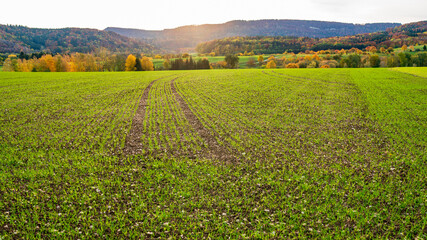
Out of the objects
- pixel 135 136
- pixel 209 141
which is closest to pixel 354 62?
pixel 209 141

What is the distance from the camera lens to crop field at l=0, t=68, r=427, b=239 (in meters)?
8.96

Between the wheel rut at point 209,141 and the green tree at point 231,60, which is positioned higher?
the green tree at point 231,60

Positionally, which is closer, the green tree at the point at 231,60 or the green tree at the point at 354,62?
the green tree at the point at 354,62

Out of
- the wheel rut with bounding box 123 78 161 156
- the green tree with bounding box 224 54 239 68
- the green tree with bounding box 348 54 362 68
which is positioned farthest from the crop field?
the green tree with bounding box 224 54 239 68

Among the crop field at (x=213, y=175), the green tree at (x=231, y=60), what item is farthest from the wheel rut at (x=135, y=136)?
the green tree at (x=231, y=60)

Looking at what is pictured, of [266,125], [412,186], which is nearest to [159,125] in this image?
[266,125]

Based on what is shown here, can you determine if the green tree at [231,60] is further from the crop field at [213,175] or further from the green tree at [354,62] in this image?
the crop field at [213,175]

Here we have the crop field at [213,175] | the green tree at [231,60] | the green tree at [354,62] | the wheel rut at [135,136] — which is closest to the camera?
the crop field at [213,175]

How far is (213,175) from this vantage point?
12.7 metres

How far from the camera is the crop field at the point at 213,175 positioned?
896cm

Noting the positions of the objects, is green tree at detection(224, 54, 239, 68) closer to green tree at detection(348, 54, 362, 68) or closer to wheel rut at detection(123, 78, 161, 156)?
green tree at detection(348, 54, 362, 68)

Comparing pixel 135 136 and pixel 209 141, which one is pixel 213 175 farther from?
pixel 135 136

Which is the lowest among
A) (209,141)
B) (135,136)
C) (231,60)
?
(209,141)

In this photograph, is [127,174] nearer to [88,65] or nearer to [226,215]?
[226,215]
